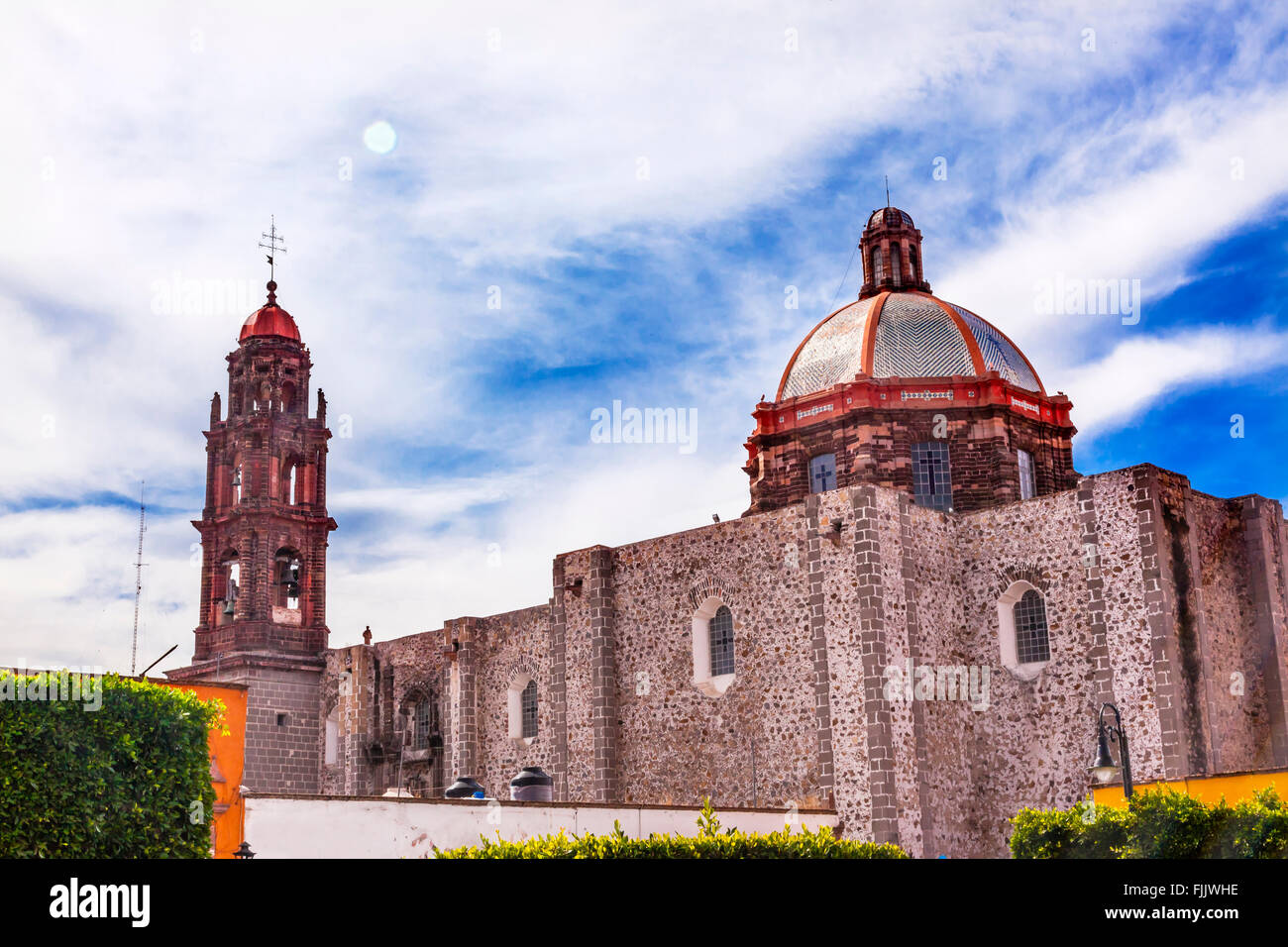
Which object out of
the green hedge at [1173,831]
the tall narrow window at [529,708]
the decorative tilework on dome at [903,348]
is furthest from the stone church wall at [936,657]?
the green hedge at [1173,831]

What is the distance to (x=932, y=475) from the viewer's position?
29.0 metres

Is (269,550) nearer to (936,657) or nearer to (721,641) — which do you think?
(721,641)

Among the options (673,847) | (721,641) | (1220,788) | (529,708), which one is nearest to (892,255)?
(721,641)

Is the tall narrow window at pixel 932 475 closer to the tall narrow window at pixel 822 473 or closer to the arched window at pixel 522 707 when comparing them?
the tall narrow window at pixel 822 473

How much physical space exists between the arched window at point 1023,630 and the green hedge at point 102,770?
15.0 meters

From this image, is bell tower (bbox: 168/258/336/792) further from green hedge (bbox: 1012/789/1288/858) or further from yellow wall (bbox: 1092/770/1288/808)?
green hedge (bbox: 1012/789/1288/858)

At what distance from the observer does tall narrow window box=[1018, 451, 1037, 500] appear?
29500 mm

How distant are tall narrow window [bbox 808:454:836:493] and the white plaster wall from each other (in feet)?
38.9

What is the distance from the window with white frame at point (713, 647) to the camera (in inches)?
1019

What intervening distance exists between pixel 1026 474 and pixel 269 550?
18.4 metres

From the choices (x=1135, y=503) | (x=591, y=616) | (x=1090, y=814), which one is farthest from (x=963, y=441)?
(x=1090, y=814)
